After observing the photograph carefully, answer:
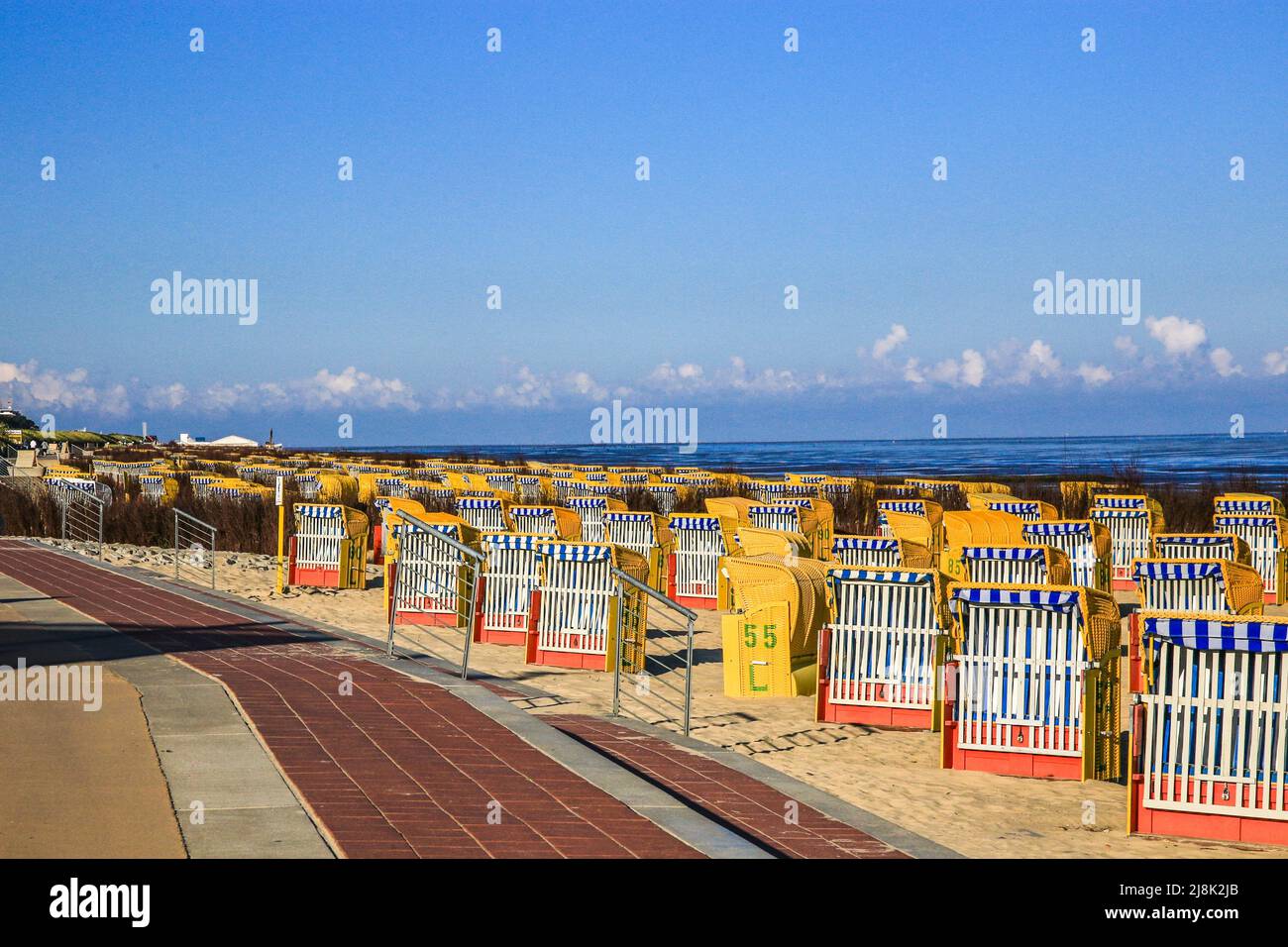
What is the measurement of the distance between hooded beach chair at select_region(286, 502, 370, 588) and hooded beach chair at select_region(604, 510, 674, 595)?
388 centimetres

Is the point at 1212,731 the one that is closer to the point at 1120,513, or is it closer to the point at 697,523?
the point at 697,523

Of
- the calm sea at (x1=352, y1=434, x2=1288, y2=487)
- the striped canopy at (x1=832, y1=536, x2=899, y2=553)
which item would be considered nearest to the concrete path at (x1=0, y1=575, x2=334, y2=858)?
the striped canopy at (x1=832, y1=536, x2=899, y2=553)

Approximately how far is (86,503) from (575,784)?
869 inches

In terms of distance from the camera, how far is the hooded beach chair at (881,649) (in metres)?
10.9

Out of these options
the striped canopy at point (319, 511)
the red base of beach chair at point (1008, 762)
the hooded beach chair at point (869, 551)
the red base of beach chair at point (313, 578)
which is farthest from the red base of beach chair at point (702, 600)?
the red base of beach chair at point (1008, 762)

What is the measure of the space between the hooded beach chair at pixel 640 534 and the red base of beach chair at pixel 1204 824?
1248 cm

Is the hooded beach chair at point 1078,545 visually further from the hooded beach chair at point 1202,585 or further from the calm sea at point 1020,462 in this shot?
the calm sea at point 1020,462

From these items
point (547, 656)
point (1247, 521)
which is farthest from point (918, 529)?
point (547, 656)

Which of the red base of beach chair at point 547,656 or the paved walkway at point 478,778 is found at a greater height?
the paved walkway at point 478,778

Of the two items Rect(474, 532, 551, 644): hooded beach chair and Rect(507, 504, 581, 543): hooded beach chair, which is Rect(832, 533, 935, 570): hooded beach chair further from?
Rect(507, 504, 581, 543): hooded beach chair

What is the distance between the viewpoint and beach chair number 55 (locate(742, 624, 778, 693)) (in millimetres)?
12430

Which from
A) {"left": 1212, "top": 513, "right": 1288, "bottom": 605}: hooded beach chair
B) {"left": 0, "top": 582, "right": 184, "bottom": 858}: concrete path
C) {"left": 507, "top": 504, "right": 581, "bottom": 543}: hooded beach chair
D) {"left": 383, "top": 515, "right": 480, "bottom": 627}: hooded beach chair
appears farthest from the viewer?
{"left": 507, "top": 504, "right": 581, "bottom": 543}: hooded beach chair
